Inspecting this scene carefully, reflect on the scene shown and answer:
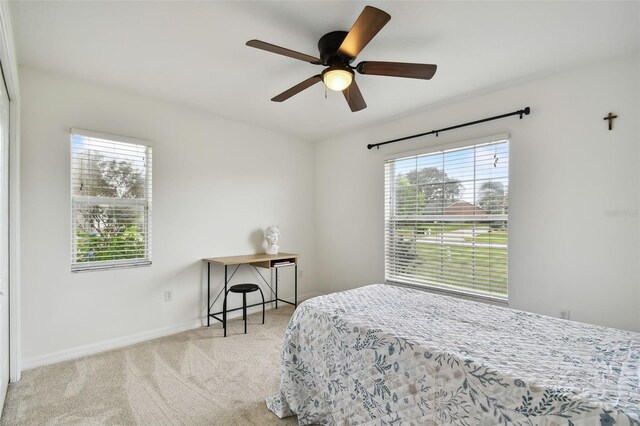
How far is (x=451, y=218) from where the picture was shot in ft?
10.8

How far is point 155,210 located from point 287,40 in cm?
216

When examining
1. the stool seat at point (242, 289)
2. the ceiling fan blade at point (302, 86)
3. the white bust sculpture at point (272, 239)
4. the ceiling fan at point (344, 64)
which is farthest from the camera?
the white bust sculpture at point (272, 239)

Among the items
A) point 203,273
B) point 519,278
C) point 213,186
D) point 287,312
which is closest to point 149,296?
point 203,273

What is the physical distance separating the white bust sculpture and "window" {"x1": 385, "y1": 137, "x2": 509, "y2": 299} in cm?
140

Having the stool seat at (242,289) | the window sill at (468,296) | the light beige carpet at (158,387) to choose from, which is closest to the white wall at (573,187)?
the window sill at (468,296)

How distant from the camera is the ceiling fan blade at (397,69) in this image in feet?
6.40

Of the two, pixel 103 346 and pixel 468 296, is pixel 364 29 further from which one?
pixel 103 346

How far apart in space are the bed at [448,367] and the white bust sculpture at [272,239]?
198 cm

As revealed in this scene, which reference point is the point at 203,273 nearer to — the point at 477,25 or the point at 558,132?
the point at 477,25

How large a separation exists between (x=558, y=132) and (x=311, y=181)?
304cm

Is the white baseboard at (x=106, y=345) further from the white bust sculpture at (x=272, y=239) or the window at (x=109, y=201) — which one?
the white bust sculpture at (x=272, y=239)

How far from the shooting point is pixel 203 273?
11.8 feet

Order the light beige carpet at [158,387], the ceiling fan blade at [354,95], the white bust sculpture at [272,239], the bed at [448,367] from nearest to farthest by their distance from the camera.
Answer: the bed at [448,367]
the light beige carpet at [158,387]
the ceiling fan blade at [354,95]
the white bust sculpture at [272,239]

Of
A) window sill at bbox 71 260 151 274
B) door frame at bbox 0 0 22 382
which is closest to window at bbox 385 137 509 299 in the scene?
window sill at bbox 71 260 151 274
